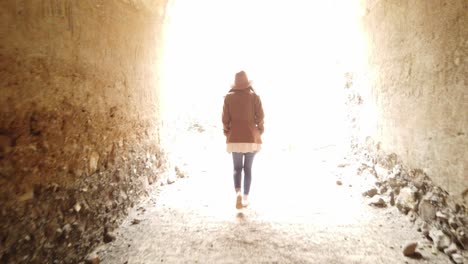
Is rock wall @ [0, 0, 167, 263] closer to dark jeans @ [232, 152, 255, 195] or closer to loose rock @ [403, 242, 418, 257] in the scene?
dark jeans @ [232, 152, 255, 195]

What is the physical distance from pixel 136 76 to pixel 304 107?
5.08 m

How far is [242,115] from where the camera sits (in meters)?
2.62

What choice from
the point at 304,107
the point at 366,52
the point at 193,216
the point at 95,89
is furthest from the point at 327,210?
the point at 304,107

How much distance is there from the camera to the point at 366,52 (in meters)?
3.27

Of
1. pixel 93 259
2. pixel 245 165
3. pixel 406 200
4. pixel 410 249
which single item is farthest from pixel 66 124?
pixel 406 200

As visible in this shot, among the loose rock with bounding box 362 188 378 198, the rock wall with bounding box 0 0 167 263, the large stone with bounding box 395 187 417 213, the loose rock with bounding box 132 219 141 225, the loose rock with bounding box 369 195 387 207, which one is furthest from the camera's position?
the loose rock with bounding box 362 188 378 198

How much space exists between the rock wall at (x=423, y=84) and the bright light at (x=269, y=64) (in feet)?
2.63

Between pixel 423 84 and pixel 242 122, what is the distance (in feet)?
5.29

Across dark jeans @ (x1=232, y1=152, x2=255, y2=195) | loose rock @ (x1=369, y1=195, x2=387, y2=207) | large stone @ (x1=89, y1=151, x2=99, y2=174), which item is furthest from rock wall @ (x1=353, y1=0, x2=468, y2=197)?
large stone @ (x1=89, y1=151, x2=99, y2=174)

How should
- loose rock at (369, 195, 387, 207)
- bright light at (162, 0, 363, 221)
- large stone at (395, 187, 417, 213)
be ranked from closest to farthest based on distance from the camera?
large stone at (395, 187, 417, 213), loose rock at (369, 195, 387, 207), bright light at (162, 0, 363, 221)

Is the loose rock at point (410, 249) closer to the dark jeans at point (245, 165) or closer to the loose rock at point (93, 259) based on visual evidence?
the dark jeans at point (245, 165)

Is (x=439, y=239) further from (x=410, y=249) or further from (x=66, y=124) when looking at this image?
(x=66, y=124)

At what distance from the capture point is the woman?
8.48 ft

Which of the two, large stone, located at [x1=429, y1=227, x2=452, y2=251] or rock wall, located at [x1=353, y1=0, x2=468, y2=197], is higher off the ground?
rock wall, located at [x1=353, y1=0, x2=468, y2=197]
